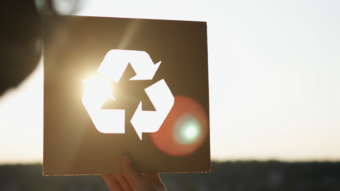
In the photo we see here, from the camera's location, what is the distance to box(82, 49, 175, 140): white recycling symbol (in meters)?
1.98

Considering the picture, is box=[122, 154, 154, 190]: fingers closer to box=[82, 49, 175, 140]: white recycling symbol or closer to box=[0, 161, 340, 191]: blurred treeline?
box=[82, 49, 175, 140]: white recycling symbol

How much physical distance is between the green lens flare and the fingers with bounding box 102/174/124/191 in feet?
1.48

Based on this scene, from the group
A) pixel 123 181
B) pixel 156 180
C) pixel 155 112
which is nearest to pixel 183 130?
pixel 155 112

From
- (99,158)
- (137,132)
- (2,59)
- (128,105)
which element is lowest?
(99,158)

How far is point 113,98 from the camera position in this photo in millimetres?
2002

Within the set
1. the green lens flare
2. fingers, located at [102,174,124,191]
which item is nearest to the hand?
fingers, located at [102,174,124,191]

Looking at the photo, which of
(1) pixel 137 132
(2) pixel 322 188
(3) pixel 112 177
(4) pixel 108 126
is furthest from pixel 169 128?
(2) pixel 322 188

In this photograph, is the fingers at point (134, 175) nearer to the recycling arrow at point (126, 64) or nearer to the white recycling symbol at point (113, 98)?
the white recycling symbol at point (113, 98)

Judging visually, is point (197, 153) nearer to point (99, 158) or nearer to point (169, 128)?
point (169, 128)

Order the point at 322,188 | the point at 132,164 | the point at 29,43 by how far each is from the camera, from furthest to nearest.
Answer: the point at 322,188 < the point at 29,43 < the point at 132,164

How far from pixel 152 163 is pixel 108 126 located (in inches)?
12.1

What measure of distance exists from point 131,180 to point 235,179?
573 inches

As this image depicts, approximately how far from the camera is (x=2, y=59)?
2.16m

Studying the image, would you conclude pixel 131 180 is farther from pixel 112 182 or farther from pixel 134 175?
pixel 112 182
